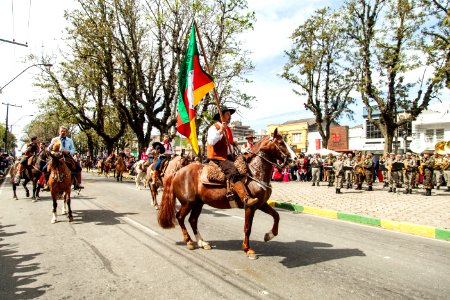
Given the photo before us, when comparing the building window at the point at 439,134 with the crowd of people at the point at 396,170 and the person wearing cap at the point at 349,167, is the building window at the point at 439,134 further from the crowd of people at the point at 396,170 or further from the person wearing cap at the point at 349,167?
the person wearing cap at the point at 349,167

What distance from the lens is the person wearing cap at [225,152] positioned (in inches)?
216

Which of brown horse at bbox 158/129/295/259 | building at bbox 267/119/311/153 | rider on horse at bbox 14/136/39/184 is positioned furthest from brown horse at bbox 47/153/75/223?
building at bbox 267/119/311/153

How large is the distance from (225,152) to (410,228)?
17.4 feet

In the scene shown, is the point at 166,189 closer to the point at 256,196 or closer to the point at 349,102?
the point at 256,196

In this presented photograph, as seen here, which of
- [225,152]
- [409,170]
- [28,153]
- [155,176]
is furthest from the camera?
[409,170]

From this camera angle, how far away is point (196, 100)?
6.54 m

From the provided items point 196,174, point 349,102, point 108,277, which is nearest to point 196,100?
point 196,174

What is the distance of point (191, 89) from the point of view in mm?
6562

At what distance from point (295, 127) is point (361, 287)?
6139 centimetres

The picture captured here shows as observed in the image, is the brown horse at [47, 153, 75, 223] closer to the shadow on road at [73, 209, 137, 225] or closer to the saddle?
the shadow on road at [73, 209, 137, 225]

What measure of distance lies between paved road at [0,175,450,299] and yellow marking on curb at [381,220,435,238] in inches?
18.2

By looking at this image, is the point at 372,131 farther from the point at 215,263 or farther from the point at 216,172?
the point at 215,263

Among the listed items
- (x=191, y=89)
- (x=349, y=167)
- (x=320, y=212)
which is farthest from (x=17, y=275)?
(x=349, y=167)

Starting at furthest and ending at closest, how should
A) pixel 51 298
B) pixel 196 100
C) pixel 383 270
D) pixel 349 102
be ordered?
pixel 349 102 < pixel 196 100 < pixel 383 270 < pixel 51 298
